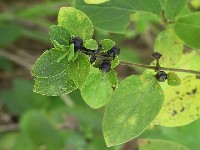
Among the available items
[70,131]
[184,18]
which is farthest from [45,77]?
[70,131]

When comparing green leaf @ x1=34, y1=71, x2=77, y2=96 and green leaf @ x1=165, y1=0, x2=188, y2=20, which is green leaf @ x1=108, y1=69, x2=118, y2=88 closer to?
green leaf @ x1=34, y1=71, x2=77, y2=96

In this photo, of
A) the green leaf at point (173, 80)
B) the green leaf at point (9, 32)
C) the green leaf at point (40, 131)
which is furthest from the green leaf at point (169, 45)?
the green leaf at point (9, 32)

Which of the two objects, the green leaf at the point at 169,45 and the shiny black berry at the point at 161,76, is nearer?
the shiny black berry at the point at 161,76

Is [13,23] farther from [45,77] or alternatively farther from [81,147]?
[45,77]

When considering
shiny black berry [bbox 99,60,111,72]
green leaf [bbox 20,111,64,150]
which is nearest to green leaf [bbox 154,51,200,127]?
shiny black berry [bbox 99,60,111,72]

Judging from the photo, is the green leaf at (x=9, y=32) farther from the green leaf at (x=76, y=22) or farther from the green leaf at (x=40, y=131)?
the green leaf at (x=76, y=22)

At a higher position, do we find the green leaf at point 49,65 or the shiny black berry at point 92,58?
the shiny black berry at point 92,58
